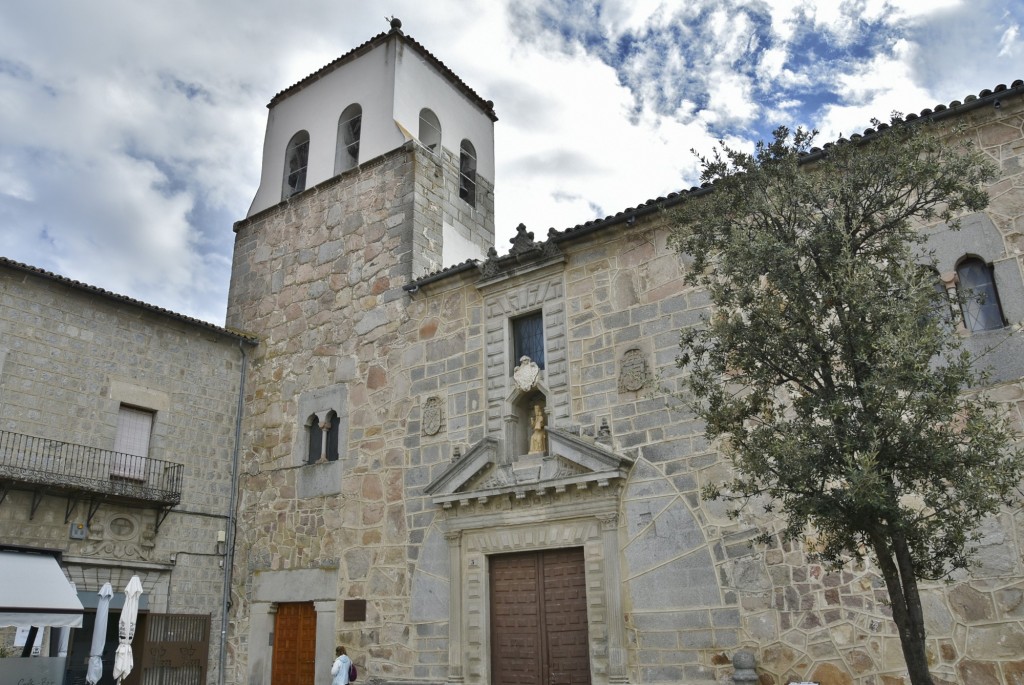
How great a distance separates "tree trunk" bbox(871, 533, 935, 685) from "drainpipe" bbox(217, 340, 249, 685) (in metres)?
11.1

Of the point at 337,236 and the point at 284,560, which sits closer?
the point at 284,560

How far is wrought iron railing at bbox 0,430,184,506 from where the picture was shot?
451 inches

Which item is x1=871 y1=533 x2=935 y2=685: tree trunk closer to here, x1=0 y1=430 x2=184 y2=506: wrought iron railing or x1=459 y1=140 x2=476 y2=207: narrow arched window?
x1=0 y1=430 x2=184 y2=506: wrought iron railing

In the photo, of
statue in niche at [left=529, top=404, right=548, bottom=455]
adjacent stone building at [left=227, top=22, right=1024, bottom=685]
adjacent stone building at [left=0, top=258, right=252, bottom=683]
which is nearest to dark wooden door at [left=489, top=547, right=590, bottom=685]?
adjacent stone building at [left=227, top=22, right=1024, bottom=685]

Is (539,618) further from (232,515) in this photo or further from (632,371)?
(232,515)

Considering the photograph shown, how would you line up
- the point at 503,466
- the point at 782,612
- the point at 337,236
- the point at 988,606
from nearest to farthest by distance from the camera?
the point at 988,606 < the point at 782,612 < the point at 503,466 < the point at 337,236

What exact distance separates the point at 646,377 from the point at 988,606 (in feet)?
14.4

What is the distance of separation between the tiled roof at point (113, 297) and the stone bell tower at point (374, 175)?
766 mm

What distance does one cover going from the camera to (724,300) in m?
6.54

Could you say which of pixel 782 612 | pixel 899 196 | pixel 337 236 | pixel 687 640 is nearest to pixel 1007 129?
pixel 899 196

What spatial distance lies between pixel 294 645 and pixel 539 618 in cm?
453

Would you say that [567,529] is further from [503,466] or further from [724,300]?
[724,300]

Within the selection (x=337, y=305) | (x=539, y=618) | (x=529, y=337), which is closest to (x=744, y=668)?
(x=539, y=618)

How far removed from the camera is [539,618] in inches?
420
